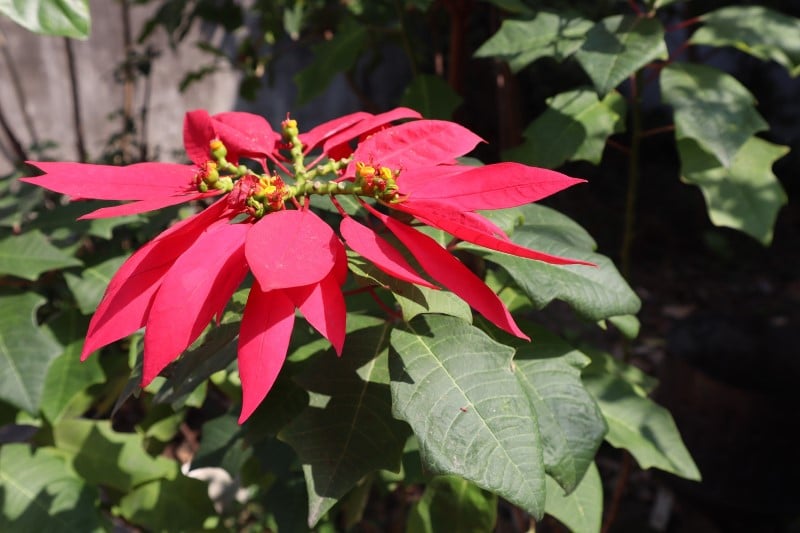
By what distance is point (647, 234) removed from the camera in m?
4.00

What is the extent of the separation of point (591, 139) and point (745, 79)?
3.67m

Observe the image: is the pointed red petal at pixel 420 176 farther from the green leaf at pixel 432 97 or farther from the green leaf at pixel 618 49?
the green leaf at pixel 432 97

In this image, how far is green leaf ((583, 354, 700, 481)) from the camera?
1.03 metres

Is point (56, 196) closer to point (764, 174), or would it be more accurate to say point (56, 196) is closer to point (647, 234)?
point (764, 174)

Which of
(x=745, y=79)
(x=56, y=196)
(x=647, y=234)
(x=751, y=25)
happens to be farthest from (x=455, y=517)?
(x=745, y=79)

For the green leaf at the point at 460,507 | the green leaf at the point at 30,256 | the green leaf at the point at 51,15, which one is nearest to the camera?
the green leaf at the point at 51,15

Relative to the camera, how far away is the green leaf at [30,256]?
3.54 ft

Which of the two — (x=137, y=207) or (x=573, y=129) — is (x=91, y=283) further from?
(x=573, y=129)

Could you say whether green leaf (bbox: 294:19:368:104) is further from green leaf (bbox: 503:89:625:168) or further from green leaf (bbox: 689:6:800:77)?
green leaf (bbox: 689:6:800:77)

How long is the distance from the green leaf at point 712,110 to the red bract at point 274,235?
50 cm

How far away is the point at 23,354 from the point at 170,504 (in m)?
0.32

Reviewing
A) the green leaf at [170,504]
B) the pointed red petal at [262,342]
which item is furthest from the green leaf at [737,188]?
the green leaf at [170,504]

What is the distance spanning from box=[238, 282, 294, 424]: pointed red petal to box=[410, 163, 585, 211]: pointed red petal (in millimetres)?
165

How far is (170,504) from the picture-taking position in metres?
1.17
